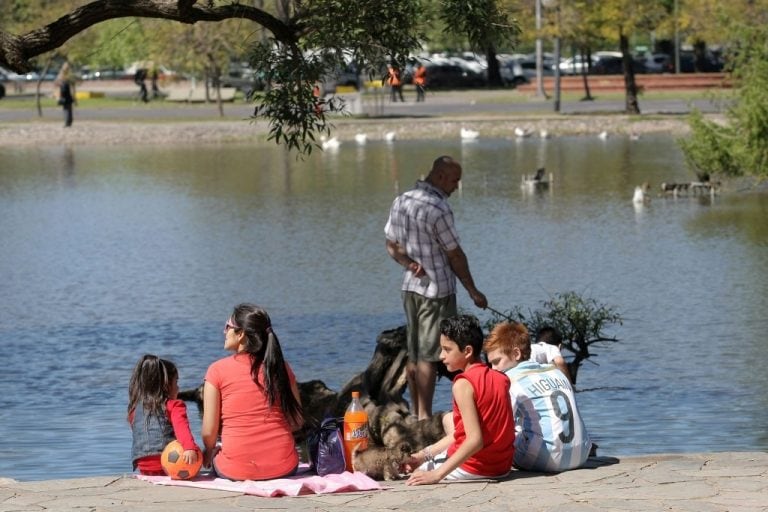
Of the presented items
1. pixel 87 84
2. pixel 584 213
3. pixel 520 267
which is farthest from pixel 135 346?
pixel 87 84

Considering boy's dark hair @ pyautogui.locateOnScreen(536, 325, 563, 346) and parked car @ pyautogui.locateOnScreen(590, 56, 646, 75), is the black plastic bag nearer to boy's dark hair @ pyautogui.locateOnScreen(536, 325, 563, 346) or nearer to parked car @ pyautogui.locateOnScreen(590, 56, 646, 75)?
boy's dark hair @ pyautogui.locateOnScreen(536, 325, 563, 346)

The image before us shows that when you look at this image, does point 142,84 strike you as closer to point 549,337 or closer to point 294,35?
point 294,35

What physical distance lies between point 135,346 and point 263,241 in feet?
29.6

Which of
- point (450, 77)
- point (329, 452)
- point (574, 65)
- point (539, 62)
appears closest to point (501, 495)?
point (329, 452)

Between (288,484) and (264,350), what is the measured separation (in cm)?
72

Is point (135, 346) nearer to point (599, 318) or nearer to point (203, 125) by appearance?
point (599, 318)

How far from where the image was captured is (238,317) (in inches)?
344

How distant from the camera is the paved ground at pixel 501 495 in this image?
8.10m

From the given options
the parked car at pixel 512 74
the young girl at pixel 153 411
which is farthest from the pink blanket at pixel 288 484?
the parked car at pixel 512 74

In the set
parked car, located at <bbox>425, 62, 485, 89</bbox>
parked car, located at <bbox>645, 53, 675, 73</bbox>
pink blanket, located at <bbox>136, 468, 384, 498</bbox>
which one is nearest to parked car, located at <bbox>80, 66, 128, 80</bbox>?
parked car, located at <bbox>425, 62, 485, 89</bbox>

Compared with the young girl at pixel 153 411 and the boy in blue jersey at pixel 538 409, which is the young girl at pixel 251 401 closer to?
the young girl at pixel 153 411

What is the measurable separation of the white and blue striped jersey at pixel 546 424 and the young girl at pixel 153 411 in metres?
1.82

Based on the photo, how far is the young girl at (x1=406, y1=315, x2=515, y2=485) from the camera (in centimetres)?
855

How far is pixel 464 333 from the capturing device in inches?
346
